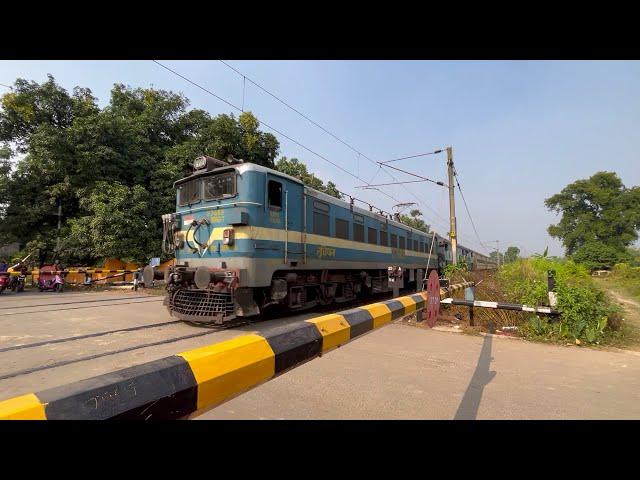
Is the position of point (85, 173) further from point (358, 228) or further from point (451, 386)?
point (451, 386)

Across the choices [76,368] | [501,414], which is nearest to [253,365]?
[501,414]

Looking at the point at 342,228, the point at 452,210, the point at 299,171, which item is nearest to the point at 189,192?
the point at 342,228

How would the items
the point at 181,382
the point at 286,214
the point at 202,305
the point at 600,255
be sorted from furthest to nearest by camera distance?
the point at 600,255 < the point at 286,214 < the point at 202,305 < the point at 181,382

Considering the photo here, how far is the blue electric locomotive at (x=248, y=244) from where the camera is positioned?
7848mm

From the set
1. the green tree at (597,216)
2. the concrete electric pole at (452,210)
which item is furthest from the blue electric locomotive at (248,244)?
the green tree at (597,216)

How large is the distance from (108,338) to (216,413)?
437 cm

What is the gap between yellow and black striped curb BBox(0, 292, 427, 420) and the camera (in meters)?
1.11

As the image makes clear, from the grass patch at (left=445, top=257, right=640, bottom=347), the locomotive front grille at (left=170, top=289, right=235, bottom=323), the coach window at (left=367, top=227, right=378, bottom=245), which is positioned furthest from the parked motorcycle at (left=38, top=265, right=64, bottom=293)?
the grass patch at (left=445, top=257, right=640, bottom=347)

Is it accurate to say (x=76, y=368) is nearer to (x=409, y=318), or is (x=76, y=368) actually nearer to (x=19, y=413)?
(x=19, y=413)

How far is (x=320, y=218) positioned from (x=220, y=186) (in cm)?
308

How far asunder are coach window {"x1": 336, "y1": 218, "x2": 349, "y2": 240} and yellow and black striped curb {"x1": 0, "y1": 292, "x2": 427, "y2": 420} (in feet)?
29.9

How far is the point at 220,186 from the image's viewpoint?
8633 millimetres

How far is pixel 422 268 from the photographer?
66.6 feet

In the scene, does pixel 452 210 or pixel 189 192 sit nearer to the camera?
pixel 189 192
